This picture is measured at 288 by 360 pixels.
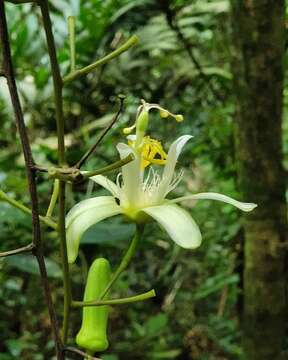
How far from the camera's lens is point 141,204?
0.70 meters

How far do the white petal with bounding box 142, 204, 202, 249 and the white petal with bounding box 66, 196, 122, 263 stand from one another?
4cm

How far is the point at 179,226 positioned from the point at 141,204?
7cm

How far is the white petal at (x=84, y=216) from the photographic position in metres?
0.63

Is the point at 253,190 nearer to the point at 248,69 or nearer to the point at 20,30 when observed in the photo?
the point at 248,69

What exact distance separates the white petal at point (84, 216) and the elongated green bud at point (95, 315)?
0.03 m

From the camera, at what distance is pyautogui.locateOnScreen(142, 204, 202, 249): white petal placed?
0.63 metres

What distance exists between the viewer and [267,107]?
4.23 feet

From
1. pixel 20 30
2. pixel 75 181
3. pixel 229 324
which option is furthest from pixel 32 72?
pixel 75 181

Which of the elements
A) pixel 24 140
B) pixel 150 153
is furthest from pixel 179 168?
pixel 24 140

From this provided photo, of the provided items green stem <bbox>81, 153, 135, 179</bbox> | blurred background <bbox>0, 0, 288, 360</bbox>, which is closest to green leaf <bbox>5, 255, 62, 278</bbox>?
blurred background <bbox>0, 0, 288, 360</bbox>

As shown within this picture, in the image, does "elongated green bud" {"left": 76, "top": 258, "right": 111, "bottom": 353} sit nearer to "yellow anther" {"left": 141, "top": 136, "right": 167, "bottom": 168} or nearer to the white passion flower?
the white passion flower

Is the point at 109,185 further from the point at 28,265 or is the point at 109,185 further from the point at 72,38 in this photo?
the point at 28,265

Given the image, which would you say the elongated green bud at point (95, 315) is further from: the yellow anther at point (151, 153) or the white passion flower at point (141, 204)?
the yellow anther at point (151, 153)

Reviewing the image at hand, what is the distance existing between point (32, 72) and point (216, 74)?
51cm
